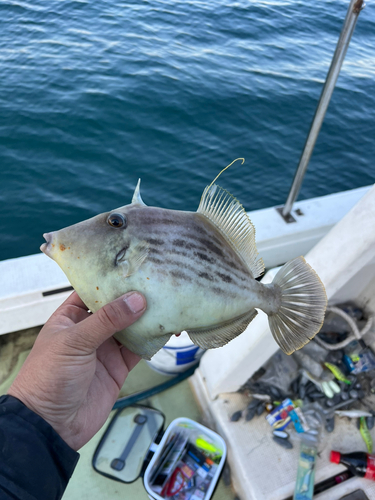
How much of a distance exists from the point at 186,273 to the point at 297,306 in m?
0.54

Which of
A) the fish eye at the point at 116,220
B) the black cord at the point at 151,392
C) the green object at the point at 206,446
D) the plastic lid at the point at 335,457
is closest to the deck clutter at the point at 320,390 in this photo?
the plastic lid at the point at 335,457

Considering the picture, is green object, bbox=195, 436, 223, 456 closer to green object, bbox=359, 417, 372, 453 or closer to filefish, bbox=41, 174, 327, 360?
green object, bbox=359, 417, 372, 453

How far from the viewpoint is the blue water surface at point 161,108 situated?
20.6 ft

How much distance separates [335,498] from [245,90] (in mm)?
8331

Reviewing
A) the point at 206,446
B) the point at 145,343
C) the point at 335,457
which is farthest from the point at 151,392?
the point at 145,343

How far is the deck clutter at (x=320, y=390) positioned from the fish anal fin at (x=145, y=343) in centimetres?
205

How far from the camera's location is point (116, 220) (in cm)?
150

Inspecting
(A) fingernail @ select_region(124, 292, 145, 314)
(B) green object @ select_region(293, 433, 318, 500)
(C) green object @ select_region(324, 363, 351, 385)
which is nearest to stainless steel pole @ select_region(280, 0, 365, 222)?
(C) green object @ select_region(324, 363, 351, 385)

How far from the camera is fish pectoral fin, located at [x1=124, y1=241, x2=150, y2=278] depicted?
4.83ft

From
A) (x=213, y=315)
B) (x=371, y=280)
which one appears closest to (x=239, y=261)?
(x=213, y=315)

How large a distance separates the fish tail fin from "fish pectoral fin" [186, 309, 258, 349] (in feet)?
0.59

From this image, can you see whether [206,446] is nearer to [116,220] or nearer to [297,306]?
[297,306]

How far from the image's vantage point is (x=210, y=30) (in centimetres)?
1105

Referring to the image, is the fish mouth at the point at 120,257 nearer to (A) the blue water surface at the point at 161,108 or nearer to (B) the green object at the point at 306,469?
(B) the green object at the point at 306,469
